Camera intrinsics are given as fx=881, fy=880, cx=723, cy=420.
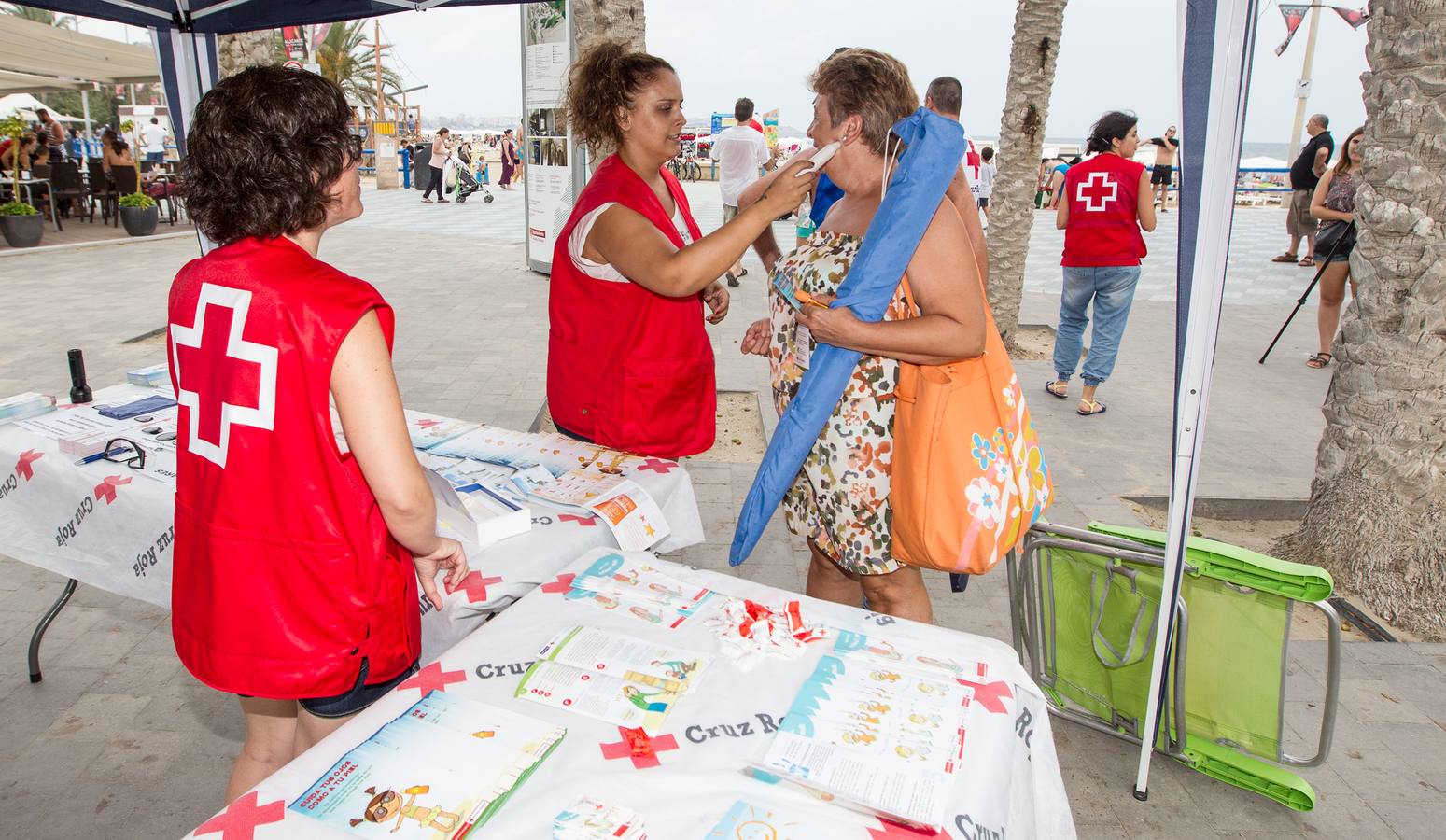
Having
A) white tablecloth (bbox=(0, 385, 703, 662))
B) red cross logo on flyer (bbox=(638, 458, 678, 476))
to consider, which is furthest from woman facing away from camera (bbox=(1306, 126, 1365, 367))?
white tablecloth (bbox=(0, 385, 703, 662))

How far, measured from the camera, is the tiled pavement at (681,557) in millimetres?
2463

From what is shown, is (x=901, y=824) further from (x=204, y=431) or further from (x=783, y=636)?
(x=204, y=431)

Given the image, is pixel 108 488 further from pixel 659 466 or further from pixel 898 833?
pixel 898 833

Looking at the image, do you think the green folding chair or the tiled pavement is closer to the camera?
the green folding chair

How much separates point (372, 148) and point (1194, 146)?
109 ft

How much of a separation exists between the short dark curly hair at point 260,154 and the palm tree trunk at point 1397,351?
12.5 feet

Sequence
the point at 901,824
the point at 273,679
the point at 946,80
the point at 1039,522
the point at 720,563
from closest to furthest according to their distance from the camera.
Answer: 1. the point at 901,824
2. the point at 273,679
3. the point at 1039,522
4. the point at 720,563
5. the point at 946,80

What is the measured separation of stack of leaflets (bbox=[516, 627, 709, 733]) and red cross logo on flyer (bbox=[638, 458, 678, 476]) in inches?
32.6

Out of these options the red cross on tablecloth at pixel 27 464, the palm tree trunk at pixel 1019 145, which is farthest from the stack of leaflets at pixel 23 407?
the palm tree trunk at pixel 1019 145

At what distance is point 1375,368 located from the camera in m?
3.48

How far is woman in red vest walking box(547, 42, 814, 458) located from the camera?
91.0 inches

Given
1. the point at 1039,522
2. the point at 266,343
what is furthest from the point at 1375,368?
the point at 266,343

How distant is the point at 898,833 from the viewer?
109 centimetres

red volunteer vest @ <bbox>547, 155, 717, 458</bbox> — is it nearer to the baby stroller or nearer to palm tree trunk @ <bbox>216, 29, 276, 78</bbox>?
palm tree trunk @ <bbox>216, 29, 276, 78</bbox>
